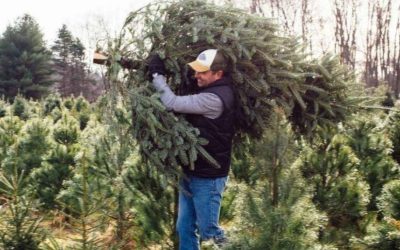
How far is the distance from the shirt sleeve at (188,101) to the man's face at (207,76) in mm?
138

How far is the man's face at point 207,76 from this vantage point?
3.21 metres

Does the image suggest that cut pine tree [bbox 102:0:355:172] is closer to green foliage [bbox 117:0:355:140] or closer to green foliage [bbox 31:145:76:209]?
green foliage [bbox 117:0:355:140]

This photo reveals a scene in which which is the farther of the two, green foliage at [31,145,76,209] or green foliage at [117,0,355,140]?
green foliage at [31,145,76,209]

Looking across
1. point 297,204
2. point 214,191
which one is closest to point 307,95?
point 214,191

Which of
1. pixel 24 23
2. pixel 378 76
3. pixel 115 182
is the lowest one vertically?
pixel 115 182

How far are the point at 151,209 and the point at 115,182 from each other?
0.59m

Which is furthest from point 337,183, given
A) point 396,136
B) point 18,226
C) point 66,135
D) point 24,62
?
point 24,62

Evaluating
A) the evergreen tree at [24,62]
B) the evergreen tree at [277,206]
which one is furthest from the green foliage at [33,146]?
the evergreen tree at [24,62]

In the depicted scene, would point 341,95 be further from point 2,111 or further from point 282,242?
point 2,111

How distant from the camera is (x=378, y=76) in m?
30.2

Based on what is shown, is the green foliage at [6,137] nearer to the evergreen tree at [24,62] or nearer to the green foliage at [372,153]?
the green foliage at [372,153]

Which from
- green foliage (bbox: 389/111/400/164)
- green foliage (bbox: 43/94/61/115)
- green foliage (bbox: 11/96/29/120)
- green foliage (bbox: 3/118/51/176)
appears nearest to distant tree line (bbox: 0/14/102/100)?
green foliage (bbox: 43/94/61/115)

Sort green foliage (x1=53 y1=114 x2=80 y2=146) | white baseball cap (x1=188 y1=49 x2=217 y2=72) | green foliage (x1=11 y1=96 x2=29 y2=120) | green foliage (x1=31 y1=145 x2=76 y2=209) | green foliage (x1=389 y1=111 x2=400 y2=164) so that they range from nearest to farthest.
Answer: white baseball cap (x1=188 y1=49 x2=217 y2=72) → green foliage (x1=31 y1=145 x2=76 y2=209) → green foliage (x1=389 y1=111 x2=400 y2=164) → green foliage (x1=53 y1=114 x2=80 y2=146) → green foliage (x1=11 y1=96 x2=29 y2=120)

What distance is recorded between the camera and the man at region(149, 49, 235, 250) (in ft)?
10.3
